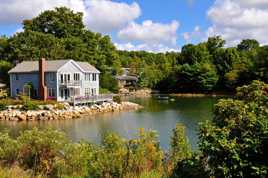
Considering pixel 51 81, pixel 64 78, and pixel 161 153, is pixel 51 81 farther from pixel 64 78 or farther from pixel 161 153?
pixel 161 153

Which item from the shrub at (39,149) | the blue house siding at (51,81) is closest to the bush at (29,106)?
the blue house siding at (51,81)

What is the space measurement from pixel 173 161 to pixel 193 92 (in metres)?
60.0

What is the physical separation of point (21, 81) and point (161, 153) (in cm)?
3595

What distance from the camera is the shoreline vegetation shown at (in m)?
6.80

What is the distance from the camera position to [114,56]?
59.7 metres

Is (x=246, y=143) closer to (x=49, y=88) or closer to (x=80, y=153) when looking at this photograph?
(x=80, y=153)

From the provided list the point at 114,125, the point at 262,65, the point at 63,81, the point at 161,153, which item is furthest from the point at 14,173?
the point at 262,65

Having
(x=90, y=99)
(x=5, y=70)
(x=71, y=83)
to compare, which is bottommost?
(x=90, y=99)

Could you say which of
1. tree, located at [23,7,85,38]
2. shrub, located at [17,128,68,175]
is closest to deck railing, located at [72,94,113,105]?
tree, located at [23,7,85,38]

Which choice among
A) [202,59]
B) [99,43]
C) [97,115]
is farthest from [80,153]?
[202,59]

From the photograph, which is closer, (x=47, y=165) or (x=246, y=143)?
(x=246, y=143)

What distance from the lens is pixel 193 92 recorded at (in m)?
69.6

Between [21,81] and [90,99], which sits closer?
[90,99]

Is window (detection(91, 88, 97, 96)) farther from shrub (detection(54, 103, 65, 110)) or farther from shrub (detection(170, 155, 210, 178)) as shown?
shrub (detection(170, 155, 210, 178))
